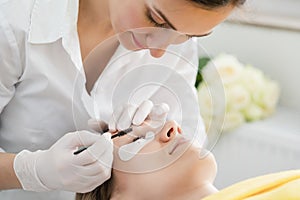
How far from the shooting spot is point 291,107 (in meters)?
2.19

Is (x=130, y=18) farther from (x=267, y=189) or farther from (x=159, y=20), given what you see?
(x=267, y=189)

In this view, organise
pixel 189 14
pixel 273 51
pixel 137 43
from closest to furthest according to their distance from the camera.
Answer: pixel 189 14 → pixel 137 43 → pixel 273 51

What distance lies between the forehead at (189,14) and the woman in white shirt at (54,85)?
0.02 m

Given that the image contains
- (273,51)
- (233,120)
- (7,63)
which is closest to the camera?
(7,63)

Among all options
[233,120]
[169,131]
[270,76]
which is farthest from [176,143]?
[270,76]

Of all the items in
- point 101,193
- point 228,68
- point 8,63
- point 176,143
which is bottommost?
point 228,68

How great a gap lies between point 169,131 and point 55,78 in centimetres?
30

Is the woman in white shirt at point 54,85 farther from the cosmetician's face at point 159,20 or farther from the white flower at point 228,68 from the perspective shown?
the white flower at point 228,68

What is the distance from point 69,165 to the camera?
1269mm

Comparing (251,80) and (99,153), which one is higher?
(99,153)

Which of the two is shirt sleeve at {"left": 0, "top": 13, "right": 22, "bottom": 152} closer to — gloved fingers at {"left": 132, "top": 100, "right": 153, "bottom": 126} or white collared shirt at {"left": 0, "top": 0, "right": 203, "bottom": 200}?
white collared shirt at {"left": 0, "top": 0, "right": 203, "bottom": 200}

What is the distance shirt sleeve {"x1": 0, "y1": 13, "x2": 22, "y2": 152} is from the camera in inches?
49.9

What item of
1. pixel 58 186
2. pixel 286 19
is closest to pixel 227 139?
pixel 286 19

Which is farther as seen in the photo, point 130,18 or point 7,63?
point 7,63
